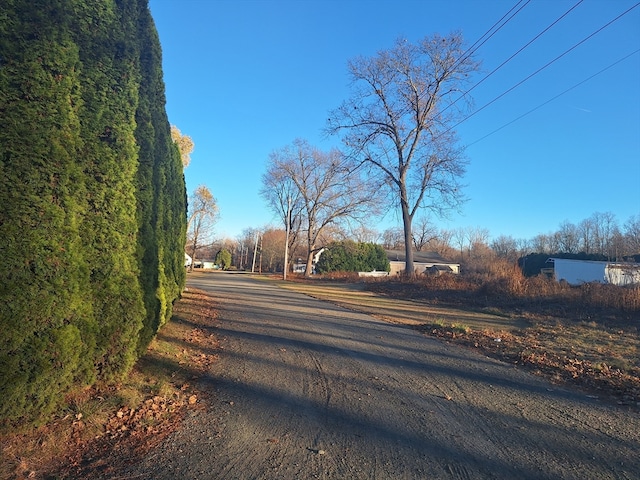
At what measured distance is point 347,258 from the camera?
56656mm

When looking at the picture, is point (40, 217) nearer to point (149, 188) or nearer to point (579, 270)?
point (149, 188)

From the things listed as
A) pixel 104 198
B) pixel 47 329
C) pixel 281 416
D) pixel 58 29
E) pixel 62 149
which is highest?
A: pixel 58 29

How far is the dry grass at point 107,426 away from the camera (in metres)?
3.26

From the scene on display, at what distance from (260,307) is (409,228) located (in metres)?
16.7

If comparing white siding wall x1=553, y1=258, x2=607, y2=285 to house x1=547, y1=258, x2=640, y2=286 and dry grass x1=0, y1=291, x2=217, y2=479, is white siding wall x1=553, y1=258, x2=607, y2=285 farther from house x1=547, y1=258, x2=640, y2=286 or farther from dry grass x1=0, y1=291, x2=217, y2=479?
dry grass x1=0, y1=291, x2=217, y2=479

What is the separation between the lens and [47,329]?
380 cm

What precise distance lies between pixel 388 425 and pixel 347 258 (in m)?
52.5

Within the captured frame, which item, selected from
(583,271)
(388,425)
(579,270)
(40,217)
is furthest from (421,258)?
(40,217)

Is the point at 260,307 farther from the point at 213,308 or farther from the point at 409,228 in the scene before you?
the point at 409,228

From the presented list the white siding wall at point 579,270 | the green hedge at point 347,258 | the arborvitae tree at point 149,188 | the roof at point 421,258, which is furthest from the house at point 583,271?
the arborvitae tree at point 149,188

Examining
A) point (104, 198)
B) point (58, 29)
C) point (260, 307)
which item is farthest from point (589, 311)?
point (58, 29)

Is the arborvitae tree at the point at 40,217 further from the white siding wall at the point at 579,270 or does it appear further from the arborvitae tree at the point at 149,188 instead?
the white siding wall at the point at 579,270

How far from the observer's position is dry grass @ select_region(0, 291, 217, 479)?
3.26 metres

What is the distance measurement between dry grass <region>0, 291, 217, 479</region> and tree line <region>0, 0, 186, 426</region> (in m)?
0.22
